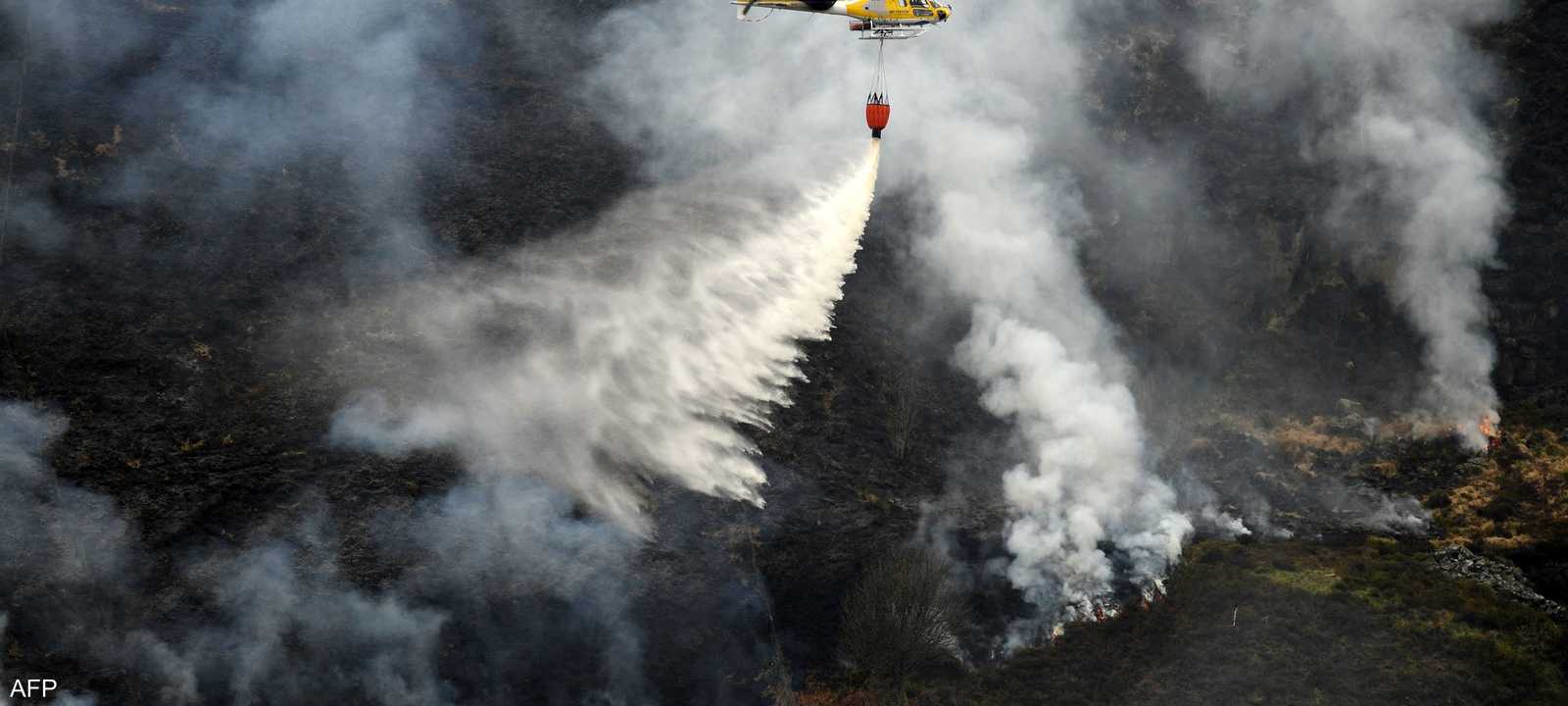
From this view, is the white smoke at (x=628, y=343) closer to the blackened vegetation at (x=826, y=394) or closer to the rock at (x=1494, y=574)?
the blackened vegetation at (x=826, y=394)

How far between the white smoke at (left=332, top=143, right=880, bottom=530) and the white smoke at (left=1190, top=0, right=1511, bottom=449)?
20621mm

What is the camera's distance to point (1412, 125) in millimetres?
51625

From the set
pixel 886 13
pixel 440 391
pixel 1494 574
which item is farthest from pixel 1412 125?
pixel 440 391

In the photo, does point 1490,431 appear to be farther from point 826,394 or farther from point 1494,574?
point 826,394

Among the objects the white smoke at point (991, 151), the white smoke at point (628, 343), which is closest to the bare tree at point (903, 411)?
the white smoke at point (991, 151)

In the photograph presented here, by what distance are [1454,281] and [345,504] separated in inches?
1619

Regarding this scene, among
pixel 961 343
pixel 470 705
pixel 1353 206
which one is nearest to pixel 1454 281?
pixel 1353 206

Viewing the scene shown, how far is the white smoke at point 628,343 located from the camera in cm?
3994

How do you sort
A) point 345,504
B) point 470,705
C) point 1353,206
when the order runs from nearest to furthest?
point 470,705, point 345,504, point 1353,206

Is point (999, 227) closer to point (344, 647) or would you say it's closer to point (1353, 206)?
point (1353, 206)

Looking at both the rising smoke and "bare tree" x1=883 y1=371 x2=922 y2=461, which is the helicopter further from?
"bare tree" x1=883 y1=371 x2=922 y2=461

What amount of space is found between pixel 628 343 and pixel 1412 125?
3265 centimetres

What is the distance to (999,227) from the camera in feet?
167

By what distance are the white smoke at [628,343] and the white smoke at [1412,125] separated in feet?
67.7
